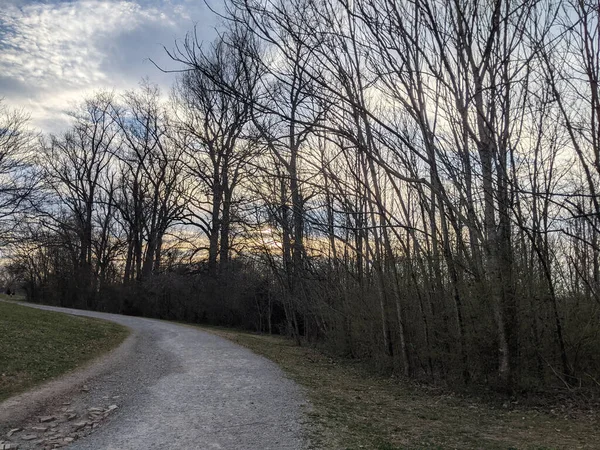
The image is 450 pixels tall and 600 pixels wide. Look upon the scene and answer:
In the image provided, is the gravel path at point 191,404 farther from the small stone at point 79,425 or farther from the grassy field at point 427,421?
the grassy field at point 427,421

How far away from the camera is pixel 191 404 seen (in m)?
7.66

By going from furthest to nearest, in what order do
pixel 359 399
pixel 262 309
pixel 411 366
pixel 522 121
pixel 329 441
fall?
pixel 262 309
pixel 411 366
pixel 522 121
pixel 359 399
pixel 329 441

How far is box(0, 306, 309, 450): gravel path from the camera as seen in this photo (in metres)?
5.88

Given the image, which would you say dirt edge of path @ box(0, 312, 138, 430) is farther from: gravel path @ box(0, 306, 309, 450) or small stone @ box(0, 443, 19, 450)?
small stone @ box(0, 443, 19, 450)

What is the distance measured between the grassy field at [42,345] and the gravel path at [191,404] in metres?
1.00

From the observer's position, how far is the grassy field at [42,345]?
920cm

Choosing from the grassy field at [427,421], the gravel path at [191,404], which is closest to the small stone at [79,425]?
the gravel path at [191,404]

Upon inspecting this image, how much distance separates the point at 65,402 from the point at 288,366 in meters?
5.68

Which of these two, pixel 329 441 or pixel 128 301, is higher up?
pixel 128 301

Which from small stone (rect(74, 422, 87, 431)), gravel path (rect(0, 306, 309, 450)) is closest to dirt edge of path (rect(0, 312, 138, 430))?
gravel path (rect(0, 306, 309, 450))

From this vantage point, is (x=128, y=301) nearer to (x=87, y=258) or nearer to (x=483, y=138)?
(x=87, y=258)

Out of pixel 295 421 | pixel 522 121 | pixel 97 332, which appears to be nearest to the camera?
pixel 295 421

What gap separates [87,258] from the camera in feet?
135

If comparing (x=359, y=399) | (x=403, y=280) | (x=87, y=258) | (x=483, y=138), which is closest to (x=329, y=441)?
(x=359, y=399)
